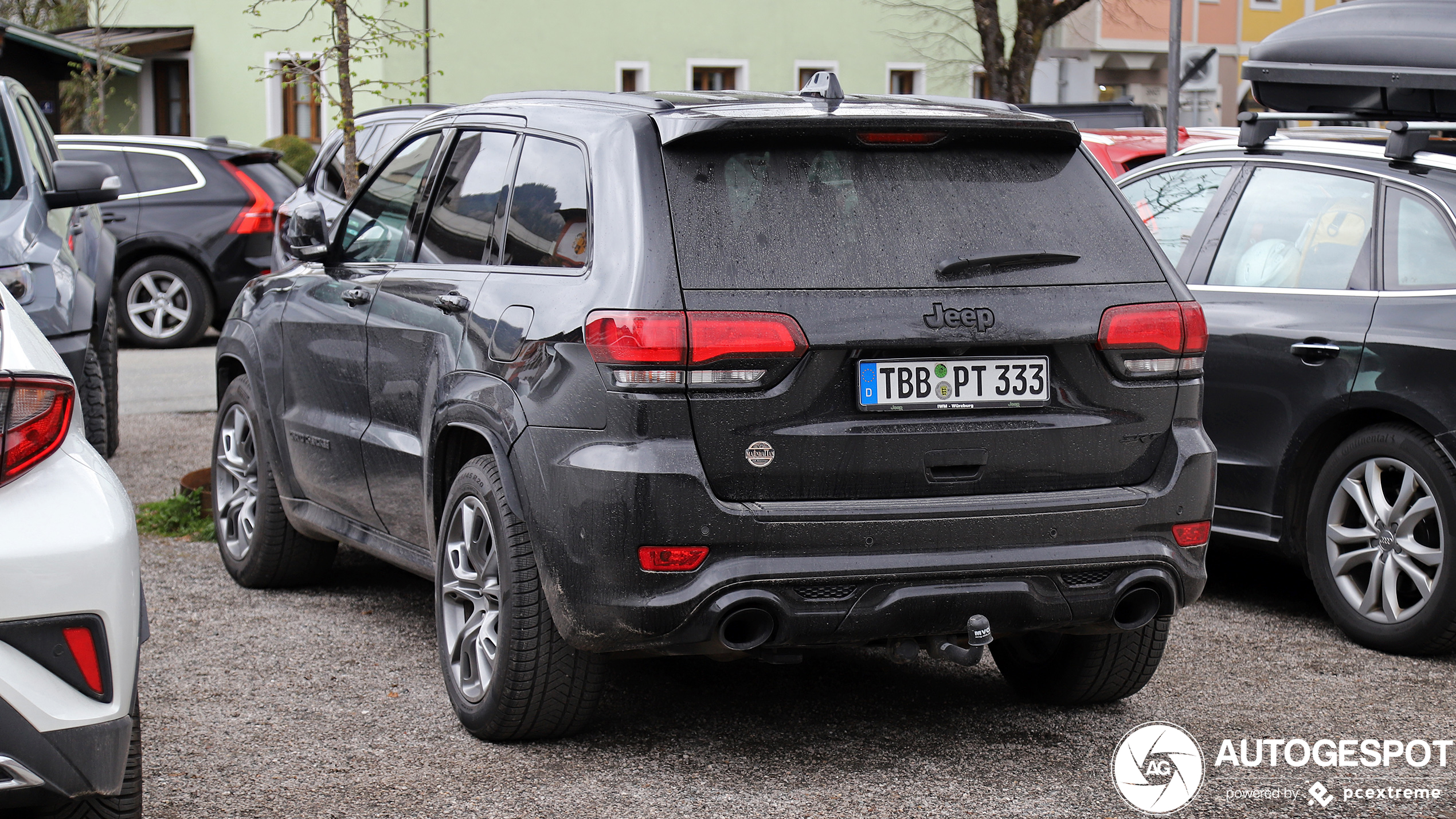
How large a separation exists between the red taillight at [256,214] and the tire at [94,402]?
7.23 m

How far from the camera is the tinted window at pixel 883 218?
4176 mm

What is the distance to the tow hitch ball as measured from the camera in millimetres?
4227

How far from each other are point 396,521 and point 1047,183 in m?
2.29

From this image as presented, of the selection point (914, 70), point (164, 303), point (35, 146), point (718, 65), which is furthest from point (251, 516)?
point (914, 70)

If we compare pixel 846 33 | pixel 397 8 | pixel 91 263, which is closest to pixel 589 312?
pixel 91 263

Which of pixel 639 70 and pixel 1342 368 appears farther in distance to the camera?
pixel 639 70

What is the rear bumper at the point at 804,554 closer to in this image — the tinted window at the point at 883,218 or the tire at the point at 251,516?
the tinted window at the point at 883,218

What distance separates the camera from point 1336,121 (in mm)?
6957

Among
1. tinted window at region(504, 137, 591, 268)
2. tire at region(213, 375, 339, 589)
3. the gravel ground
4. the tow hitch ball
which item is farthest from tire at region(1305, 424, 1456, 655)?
tire at region(213, 375, 339, 589)

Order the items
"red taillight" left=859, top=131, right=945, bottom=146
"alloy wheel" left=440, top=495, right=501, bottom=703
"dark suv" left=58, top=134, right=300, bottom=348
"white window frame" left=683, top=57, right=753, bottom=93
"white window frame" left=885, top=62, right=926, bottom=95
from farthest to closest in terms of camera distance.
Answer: "white window frame" left=885, top=62, right=926, bottom=95, "white window frame" left=683, top=57, right=753, bottom=93, "dark suv" left=58, top=134, right=300, bottom=348, "alloy wheel" left=440, top=495, right=501, bottom=703, "red taillight" left=859, top=131, right=945, bottom=146

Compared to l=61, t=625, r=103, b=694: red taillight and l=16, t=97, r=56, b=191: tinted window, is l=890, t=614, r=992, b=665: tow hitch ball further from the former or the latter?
l=16, t=97, r=56, b=191: tinted window

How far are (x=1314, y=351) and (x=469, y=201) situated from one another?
293 cm

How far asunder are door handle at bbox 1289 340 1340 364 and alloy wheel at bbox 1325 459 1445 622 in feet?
1.25

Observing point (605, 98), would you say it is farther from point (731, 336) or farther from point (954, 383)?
point (954, 383)
